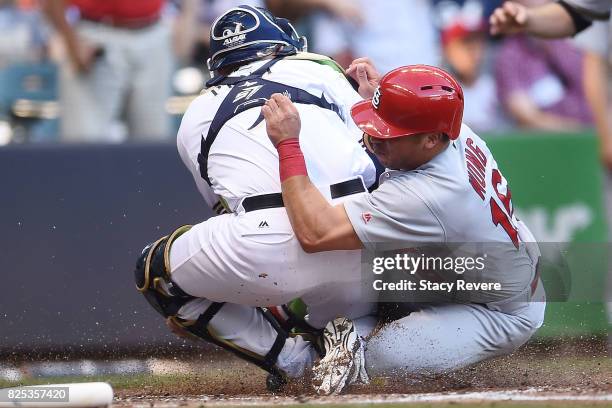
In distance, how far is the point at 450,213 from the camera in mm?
5258

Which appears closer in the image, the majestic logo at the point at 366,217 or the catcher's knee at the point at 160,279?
the majestic logo at the point at 366,217

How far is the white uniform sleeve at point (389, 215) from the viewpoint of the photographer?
17.0 ft

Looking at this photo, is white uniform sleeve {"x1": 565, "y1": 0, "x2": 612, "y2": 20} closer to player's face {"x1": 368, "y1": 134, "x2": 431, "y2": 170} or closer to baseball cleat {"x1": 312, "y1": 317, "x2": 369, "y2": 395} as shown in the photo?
player's face {"x1": 368, "y1": 134, "x2": 431, "y2": 170}

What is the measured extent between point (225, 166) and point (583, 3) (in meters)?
2.95

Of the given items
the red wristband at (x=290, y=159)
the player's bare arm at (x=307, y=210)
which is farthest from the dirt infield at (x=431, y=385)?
the red wristband at (x=290, y=159)

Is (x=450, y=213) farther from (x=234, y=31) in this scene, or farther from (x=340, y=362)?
(x=234, y=31)

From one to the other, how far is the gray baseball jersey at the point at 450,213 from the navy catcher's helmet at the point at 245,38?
0.94m

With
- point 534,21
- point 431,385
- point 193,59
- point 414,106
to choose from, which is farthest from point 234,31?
point 193,59

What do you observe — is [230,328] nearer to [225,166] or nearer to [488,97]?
[225,166]

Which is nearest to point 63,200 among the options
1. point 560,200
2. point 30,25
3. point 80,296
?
point 80,296

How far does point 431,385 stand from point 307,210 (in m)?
1.14

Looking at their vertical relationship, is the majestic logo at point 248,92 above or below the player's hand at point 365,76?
above

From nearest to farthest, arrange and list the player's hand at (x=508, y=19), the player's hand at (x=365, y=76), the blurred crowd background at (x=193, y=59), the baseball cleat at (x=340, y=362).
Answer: the baseball cleat at (x=340, y=362) → the player's hand at (x=365, y=76) → the player's hand at (x=508, y=19) → the blurred crowd background at (x=193, y=59)

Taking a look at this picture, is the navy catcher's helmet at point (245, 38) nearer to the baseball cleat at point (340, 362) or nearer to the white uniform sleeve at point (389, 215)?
the white uniform sleeve at point (389, 215)
